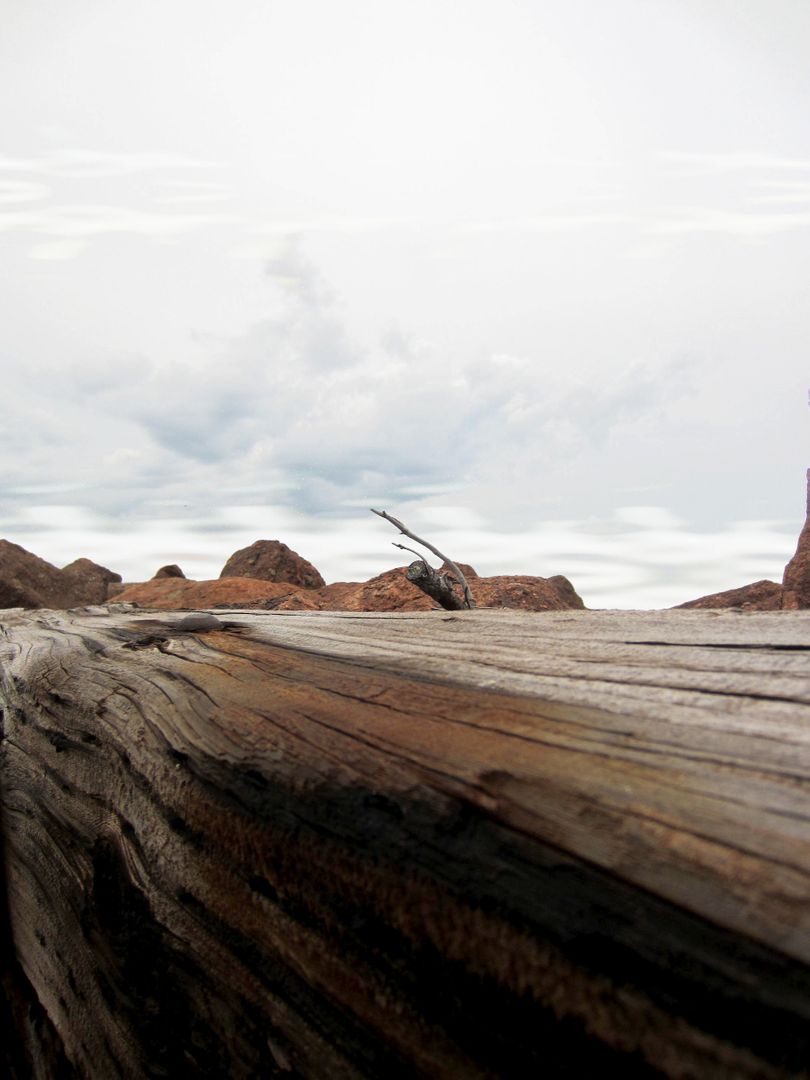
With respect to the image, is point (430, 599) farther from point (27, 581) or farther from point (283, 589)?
point (27, 581)

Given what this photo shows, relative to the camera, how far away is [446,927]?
91cm

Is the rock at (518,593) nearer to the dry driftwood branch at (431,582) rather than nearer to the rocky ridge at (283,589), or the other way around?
the rocky ridge at (283,589)

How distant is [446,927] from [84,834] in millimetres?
1288

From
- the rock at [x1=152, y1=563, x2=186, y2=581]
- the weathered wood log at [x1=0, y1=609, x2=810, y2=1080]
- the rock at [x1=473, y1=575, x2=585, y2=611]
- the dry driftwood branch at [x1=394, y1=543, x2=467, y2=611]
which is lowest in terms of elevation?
the weathered wood log at [x1=0, y1=609, x2=810, y2=1080]

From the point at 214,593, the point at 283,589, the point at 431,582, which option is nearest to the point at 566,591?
the point at 283,589

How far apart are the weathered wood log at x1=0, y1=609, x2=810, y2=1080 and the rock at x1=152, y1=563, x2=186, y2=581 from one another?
12165mm

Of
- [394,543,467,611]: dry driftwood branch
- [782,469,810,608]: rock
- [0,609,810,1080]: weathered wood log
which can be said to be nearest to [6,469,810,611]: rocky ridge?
[782,469,810,608]: rock

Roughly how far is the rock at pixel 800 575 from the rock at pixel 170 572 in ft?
32.6

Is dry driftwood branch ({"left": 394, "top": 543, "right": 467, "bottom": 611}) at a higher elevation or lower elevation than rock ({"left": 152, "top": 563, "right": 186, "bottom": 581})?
lower

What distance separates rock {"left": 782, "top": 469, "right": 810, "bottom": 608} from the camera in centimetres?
755

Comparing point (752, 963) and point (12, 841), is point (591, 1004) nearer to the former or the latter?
point (752, 963)

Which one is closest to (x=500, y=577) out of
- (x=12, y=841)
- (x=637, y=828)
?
(x=12, y=841)

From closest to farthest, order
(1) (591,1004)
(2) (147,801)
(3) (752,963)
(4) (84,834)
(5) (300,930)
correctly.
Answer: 1. (3) (752,963)
2. (1) (591,1004)
3. (5) (300,930)
4. (2) (147,801)
5. (4) (84,834)

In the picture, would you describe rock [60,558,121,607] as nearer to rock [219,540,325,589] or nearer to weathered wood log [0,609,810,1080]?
rock [219,540,325,589]
